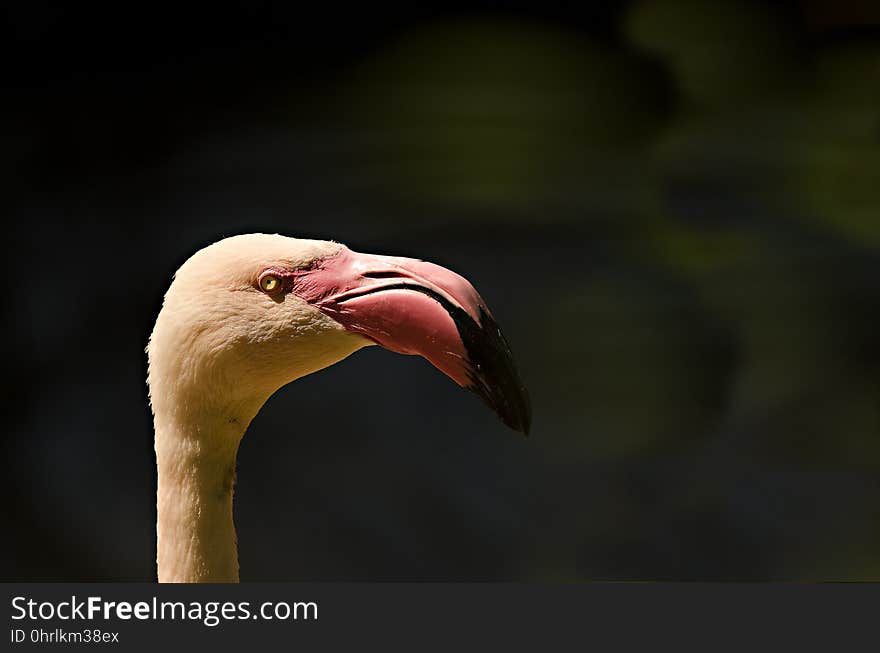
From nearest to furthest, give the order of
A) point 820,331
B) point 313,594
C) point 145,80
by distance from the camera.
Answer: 1. point 313,594
2. point 145,80
3. point 820,331

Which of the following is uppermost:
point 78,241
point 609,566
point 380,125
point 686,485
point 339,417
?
point 380,125

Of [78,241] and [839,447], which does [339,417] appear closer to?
[78,241]

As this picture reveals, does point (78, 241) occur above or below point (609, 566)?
above

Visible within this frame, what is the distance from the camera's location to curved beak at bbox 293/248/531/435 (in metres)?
1.18

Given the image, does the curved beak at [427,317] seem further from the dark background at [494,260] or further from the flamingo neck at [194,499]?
the dark background at [494,260]

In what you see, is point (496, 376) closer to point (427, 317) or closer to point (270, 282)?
point (427, 317)

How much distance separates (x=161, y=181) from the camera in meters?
2.31

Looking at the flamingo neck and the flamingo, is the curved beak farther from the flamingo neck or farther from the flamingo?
the flamingo neck

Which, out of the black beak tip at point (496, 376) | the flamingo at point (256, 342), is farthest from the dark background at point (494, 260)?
the black beak tip at point (496, 376)

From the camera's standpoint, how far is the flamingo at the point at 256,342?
120 cm

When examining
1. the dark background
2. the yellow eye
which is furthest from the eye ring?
the dark background

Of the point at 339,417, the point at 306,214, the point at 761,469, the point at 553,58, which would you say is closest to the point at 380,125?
the point at 306,214

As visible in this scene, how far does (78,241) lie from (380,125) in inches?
30.7

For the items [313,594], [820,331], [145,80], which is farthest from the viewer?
[820,331]
